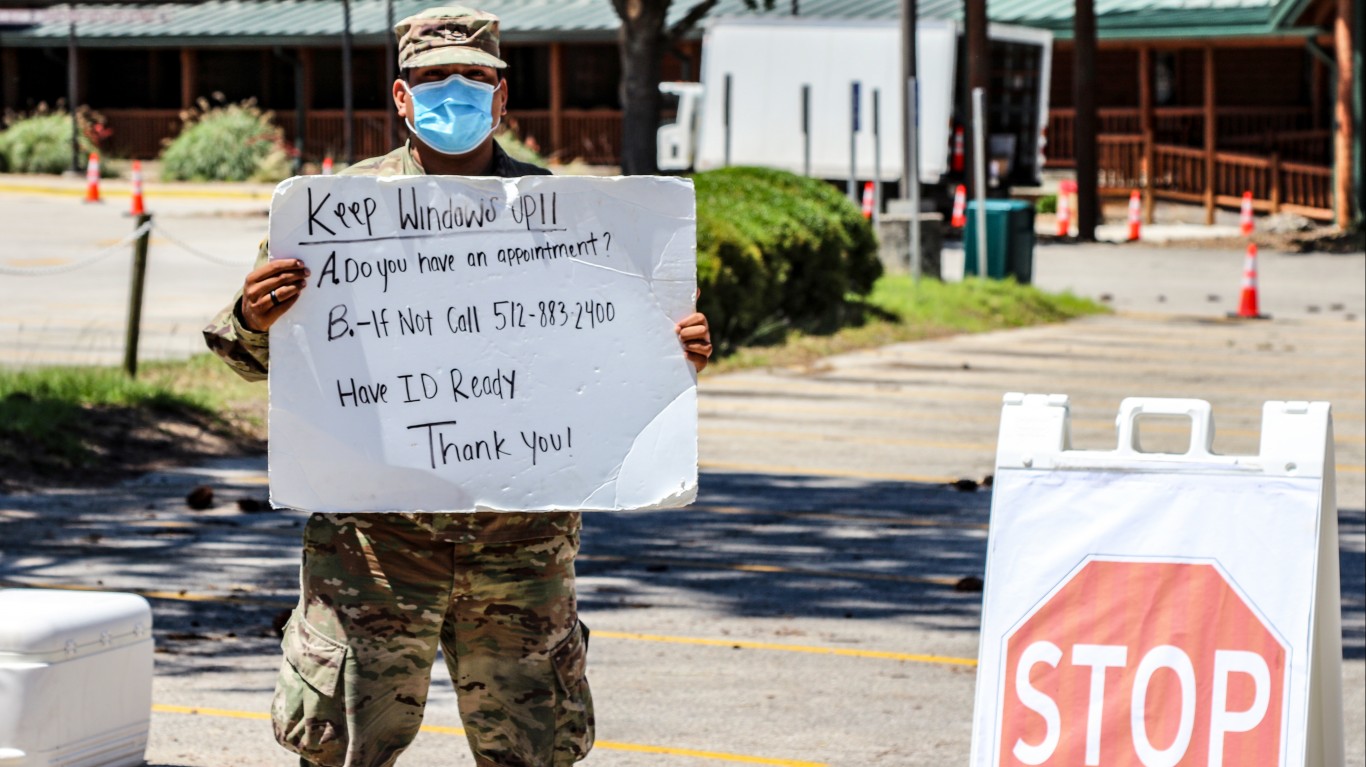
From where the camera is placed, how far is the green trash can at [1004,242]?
70.0 feet

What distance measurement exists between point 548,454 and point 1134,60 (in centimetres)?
3580

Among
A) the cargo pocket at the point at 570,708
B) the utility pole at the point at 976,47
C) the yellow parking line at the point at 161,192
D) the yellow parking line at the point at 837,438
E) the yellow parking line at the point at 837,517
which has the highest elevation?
the utility pole at the point at 976,47

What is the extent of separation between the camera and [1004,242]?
70.3ft

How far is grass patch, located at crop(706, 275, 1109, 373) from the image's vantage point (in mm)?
16750

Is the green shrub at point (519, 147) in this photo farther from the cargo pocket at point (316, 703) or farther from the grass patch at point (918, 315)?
the cargo pocket at point (316, 703)

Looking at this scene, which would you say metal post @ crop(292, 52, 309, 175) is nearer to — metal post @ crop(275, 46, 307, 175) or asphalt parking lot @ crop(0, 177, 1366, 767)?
metal post @ crop(275, 46, 307, 175)

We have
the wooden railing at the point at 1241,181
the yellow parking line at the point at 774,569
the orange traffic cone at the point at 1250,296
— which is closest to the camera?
the yellow parking line at the point at 774,569

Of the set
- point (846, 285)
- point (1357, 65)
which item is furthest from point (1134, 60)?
point (846, 285)

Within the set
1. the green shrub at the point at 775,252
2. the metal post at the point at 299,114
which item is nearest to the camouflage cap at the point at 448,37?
the green shrub at the point at 775,252

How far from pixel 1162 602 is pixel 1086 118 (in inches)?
995

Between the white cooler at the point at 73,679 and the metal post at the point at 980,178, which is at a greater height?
the metal post at the point at 980,178

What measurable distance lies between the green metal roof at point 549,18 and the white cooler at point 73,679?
91.8 ft

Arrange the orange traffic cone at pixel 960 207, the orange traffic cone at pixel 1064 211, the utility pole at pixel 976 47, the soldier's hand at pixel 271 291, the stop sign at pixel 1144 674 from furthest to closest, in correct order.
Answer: the orange traffic cone at pixel 1064 211 → the orange traffic cone at pixel 960 207 → the utility pole at pixel 976 47 → the soldier's hand at pixel 271 291 → the stop sign at pixel 1144 674

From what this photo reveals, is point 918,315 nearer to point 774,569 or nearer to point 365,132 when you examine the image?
point 774,569
